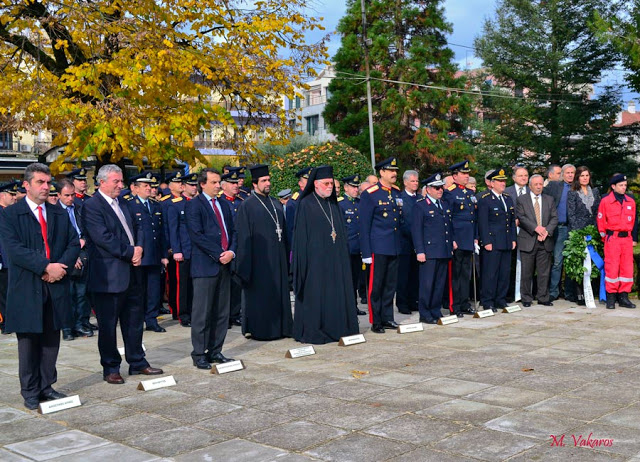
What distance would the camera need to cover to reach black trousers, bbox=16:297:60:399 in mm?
7062

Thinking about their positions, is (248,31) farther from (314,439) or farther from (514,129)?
(514,129)

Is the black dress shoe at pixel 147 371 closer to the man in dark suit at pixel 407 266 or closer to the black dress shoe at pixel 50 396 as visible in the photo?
the black dress shoe at pixel 50 396

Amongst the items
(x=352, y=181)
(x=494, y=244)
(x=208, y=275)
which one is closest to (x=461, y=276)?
(x=494, y=244)

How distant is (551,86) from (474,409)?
30112mm

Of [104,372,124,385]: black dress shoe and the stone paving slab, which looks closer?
the stone paving slab

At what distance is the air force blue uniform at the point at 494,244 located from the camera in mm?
12453

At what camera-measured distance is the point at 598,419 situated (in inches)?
241

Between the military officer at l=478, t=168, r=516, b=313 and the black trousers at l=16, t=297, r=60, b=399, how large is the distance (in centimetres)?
717

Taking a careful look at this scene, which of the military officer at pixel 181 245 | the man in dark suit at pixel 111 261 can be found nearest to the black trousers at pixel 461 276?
the military officer at pixel 181 245

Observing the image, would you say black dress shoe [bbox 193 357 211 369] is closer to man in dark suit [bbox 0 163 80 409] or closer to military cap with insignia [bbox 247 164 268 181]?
man in dark suit [bbox 0 163 80 409]

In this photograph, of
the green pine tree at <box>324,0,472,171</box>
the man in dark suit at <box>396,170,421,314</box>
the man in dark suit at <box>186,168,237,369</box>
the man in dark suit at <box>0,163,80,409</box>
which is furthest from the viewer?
the green pine tree at <box>324,0,472,171</box>

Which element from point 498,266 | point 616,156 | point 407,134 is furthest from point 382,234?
point 407,134

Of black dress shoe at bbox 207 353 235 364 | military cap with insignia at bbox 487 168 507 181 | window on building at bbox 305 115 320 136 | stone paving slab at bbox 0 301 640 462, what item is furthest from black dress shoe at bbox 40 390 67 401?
window on building at bbox 305 115 320 136

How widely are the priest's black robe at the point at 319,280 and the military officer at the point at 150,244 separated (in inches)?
99.5
